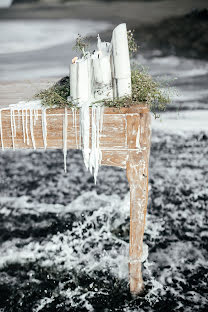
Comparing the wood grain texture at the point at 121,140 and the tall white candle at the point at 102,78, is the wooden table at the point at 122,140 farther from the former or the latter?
the tall white candle at the point at 102,78

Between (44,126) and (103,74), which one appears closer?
(103,74)

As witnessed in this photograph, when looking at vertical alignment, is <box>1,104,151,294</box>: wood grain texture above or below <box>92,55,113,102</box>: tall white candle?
below

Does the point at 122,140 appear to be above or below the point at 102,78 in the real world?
below

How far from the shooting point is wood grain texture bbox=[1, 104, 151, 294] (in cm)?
161

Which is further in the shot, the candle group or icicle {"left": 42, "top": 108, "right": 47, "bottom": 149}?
icicle {"left": 42, "top": 108, "right": 47, "bottom": 149}

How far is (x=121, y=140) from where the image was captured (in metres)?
1.66

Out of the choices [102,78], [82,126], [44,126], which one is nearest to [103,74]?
[102,78]

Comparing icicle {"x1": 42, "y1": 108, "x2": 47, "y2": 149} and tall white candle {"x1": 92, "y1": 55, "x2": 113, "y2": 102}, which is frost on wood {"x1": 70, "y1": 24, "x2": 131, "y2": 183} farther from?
icicle {"x1": 42, "y1": 108, "x2": 47, "y2": 149}

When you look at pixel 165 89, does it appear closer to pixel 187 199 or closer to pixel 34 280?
pixel 34 280

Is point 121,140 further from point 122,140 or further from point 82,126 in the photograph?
point 82,126

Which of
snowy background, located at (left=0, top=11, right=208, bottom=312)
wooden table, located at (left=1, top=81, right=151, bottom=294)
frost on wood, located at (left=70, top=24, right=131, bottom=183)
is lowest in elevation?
snowy background, located at (left=0, top=11, right=208, bottom=312)

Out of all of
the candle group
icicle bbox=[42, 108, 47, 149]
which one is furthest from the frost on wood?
icicle bbox=[42, 108, 47, 149]

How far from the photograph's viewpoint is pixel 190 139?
4.96 meters

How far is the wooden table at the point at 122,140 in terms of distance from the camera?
5.27 ft
